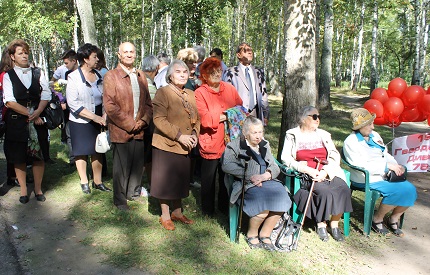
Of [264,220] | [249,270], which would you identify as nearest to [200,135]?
[264,220]

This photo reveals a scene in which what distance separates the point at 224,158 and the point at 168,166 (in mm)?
685

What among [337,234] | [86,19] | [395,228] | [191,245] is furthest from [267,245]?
[86,19]

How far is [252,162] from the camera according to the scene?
418 cm

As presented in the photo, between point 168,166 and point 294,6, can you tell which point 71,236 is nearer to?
point 168,166

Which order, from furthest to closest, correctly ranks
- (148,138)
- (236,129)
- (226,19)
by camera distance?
(226,19), (148,138), (236,129)

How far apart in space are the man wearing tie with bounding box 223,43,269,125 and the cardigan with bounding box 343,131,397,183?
142cm

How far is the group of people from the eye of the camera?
4188 mm

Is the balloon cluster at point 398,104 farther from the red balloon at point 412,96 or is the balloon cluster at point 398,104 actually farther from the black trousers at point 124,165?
the black trousers at point 124,165

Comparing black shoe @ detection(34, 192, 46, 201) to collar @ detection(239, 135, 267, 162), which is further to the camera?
black shoe @ detection(34, 192, 46, 201)

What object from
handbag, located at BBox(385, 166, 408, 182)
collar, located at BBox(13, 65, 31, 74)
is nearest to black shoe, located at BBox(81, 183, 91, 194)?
collar, located at BBox(13, 65, 31, 74)

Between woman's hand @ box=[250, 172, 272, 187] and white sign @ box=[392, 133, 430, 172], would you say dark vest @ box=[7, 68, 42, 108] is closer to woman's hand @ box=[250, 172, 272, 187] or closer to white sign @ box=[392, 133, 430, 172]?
woman's hand @ box=[250, 172, 272, 187]

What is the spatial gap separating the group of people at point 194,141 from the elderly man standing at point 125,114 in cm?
1

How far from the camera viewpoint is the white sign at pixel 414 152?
5340 mm

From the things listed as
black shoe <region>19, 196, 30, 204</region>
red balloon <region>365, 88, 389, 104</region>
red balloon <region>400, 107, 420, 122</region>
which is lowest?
black shoe <region>19, 196, 30, 204</region>
